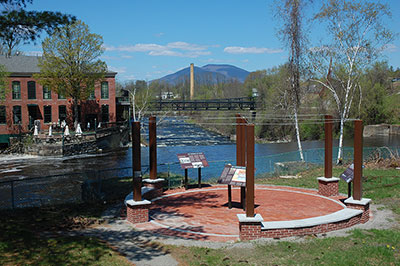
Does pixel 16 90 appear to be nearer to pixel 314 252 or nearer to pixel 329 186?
pixel 329 186

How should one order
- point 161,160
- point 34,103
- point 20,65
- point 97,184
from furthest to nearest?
point 34,103
point 20,65
point 161,160
point 97,184

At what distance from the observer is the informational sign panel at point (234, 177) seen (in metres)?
12.5

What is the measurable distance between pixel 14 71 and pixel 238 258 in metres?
47.1

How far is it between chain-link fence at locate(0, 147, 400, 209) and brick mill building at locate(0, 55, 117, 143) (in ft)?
76.3

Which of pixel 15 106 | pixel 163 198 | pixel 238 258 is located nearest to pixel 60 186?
pixel 163 198

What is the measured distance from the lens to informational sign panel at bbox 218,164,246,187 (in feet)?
41.0

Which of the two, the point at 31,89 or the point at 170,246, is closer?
the point at 170,246

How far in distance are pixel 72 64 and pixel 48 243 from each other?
127ft

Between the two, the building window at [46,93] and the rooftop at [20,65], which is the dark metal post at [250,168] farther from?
the building window at [46,93]

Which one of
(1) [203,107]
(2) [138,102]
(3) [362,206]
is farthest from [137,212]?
(1) [203,107]

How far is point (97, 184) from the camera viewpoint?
652 inches

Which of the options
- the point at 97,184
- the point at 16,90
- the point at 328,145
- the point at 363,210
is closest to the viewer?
the point at 363,210

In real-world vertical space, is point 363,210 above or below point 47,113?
below

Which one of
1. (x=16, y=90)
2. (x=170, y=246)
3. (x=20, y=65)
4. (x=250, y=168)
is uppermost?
(x=20, y=65)
